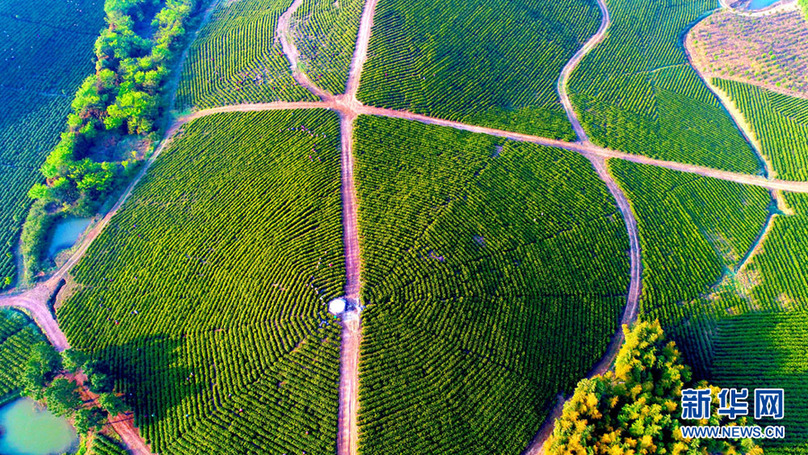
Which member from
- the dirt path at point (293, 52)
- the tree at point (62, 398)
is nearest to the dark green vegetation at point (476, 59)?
the dirt path at point (293, 52)

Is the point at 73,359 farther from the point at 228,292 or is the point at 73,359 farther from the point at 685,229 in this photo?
the point at 685,229

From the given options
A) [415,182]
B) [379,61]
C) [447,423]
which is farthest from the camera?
[379,61]

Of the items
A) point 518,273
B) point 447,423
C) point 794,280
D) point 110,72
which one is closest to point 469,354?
point 447,423

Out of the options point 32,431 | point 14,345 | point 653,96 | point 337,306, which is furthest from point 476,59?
point 32,431

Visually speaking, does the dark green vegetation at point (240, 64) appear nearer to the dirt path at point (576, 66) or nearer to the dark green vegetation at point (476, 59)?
the dark green vegetation at point (476, 59)

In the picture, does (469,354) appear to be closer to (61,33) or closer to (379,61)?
(379,61)

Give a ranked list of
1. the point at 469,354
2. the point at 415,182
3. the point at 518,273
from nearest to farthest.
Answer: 1. the point at 469,354
2. the point at 518,273
3. the point at 415,182
